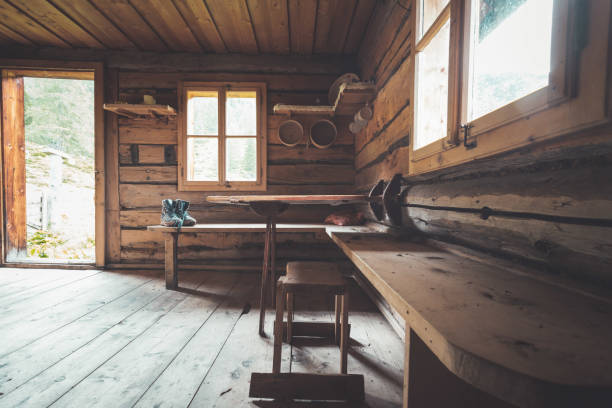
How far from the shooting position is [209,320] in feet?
6.82

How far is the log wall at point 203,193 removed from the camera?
3.56 meters

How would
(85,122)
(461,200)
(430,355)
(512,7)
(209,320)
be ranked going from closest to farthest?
(430,355), (512,7), (461,200), (209,320), (85,122)

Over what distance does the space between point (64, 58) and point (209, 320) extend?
4122 millimetres

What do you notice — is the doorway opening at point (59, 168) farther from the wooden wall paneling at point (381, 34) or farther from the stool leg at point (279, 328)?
the wooden wall paneling at point (381, 34)

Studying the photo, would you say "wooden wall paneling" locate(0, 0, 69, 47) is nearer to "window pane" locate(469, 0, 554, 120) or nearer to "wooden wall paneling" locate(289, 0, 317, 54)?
"wooden wall paneling" locate(289, 0, 317, 54)

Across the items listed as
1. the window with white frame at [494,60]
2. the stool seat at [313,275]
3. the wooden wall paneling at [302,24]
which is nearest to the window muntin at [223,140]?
the wooden wall paneling at [302,24]

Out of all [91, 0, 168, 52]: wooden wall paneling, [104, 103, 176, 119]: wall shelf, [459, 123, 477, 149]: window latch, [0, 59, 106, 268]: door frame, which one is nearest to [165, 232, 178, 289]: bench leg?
[0, 59, 106, 268]: door frame

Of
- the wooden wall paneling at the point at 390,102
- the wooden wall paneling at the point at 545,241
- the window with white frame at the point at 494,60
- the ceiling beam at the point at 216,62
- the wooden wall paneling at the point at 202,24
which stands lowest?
the wooden wall paneling at the point at 545,241

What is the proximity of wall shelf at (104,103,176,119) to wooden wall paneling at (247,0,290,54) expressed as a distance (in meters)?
1.48

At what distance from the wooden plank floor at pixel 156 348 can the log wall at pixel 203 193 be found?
878 millimetres

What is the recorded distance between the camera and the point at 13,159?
359 centimetres

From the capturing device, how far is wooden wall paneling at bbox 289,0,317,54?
2.65m

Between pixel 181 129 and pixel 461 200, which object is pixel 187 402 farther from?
pixel 181 129

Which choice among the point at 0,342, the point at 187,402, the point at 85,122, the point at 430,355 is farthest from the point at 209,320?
the point at 85,122
